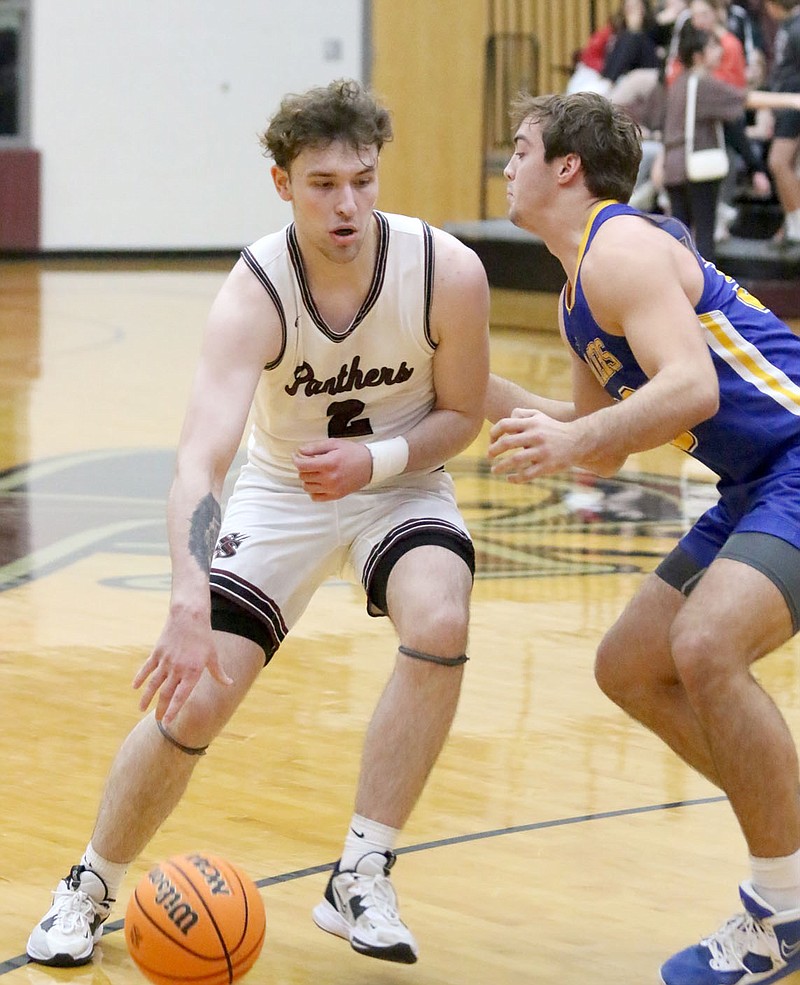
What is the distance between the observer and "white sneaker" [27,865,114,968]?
3443 millimetres

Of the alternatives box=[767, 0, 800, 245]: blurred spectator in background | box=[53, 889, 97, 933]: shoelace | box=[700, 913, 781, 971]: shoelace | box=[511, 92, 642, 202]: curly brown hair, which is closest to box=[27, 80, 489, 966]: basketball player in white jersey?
box=[53, 889, 97, 933]: shoelace

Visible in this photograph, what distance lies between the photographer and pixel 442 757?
189 inches

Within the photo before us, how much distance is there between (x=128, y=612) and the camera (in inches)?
246

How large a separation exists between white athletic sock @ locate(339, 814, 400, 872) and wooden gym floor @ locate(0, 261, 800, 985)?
237 mm

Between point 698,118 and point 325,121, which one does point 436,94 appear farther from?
point 325,121

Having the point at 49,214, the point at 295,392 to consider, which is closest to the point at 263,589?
the point at 295,392

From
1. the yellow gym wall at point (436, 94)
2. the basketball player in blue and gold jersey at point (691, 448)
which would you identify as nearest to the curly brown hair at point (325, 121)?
the basketball player in blue and gold jersey at point (691, 448)

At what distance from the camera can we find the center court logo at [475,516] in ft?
22.9

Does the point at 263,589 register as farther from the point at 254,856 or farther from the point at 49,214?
the point at 49,214

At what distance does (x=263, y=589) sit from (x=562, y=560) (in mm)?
3479

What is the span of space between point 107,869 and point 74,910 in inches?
4.1

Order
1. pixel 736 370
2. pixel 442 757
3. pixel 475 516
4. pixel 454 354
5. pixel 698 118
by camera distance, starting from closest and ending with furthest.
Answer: pixel 736 370
pixel 454 354
pixel 442 757
pixel 475 516
pixel 698 118

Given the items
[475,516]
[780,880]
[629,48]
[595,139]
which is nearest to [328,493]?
[595,139]

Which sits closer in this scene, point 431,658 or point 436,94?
point 431,658
